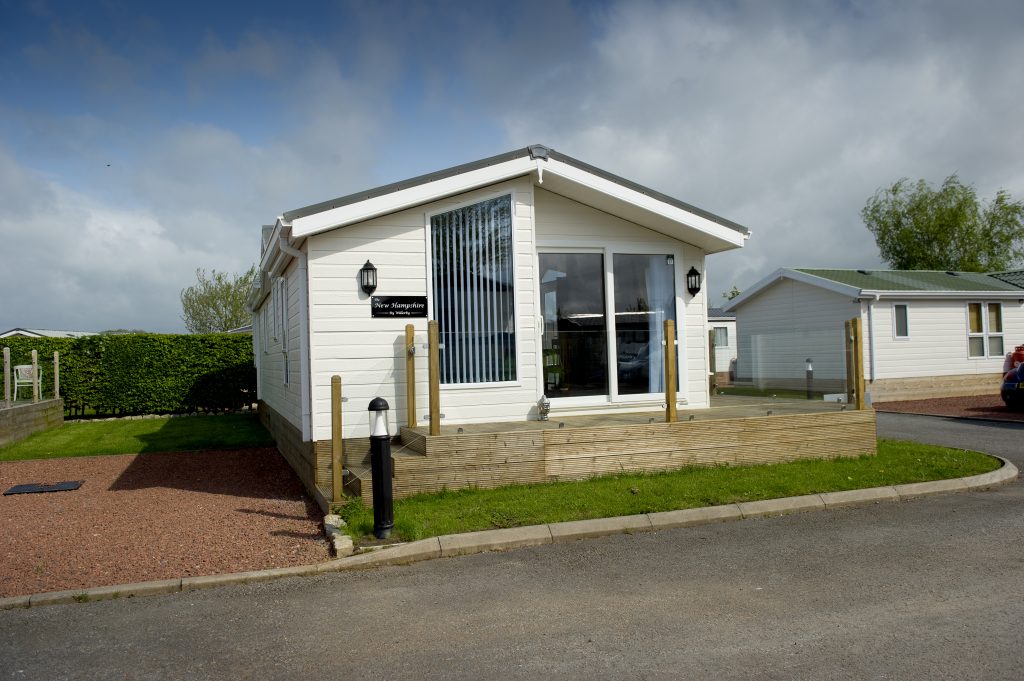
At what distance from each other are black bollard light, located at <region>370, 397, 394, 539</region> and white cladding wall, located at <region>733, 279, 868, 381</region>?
7111mm

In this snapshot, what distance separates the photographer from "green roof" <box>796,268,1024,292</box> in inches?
826

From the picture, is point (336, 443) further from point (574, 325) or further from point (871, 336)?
point (871, 336)

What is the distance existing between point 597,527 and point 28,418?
1379 cm

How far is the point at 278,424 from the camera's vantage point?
12461 mm

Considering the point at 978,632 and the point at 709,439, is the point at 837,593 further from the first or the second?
the point at 709,439

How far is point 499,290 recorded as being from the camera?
900 centimetres

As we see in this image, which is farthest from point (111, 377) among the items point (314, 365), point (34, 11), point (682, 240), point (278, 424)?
point (682, 240)

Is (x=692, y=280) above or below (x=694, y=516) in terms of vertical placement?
above

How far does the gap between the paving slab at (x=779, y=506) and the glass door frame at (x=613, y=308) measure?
2983 mm

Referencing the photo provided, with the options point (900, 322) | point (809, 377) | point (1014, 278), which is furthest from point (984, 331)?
point (809, 377)

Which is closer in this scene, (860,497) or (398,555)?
(398,555)

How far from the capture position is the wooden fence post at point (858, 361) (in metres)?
9.59

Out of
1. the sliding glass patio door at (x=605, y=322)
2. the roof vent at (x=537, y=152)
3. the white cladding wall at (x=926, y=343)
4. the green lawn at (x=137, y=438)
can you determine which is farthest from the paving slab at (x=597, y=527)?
the white cladding wall at (x=926, y=343)

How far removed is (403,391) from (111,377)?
14.5 meters
